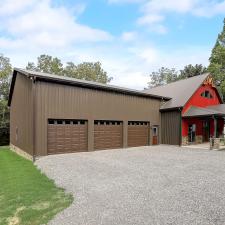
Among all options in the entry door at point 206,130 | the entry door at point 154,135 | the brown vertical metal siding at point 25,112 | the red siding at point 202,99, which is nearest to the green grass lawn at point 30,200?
the brown vertical metal siding at point 25,112

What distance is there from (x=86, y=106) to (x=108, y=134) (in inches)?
112

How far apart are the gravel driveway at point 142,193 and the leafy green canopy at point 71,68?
3245cm

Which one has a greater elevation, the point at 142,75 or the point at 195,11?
the point at 142,75

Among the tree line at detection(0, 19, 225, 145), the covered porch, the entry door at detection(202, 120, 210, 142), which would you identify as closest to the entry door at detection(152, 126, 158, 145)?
the covered porch

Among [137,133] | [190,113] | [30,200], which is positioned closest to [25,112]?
[137,133]

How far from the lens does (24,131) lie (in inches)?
583

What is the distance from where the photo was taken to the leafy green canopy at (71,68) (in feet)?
129

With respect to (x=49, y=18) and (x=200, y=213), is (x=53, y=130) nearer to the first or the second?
(x=49, y=18)

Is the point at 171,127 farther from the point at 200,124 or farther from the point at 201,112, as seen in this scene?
the point at 200,124

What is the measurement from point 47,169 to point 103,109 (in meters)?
7.33

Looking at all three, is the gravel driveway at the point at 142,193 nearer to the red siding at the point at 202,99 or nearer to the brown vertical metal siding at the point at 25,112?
the brown vertical metal siding at the point at 25,112

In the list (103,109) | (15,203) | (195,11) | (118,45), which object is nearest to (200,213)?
(15,203)

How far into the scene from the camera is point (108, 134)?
52.9 feet

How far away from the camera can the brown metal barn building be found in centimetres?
1275
